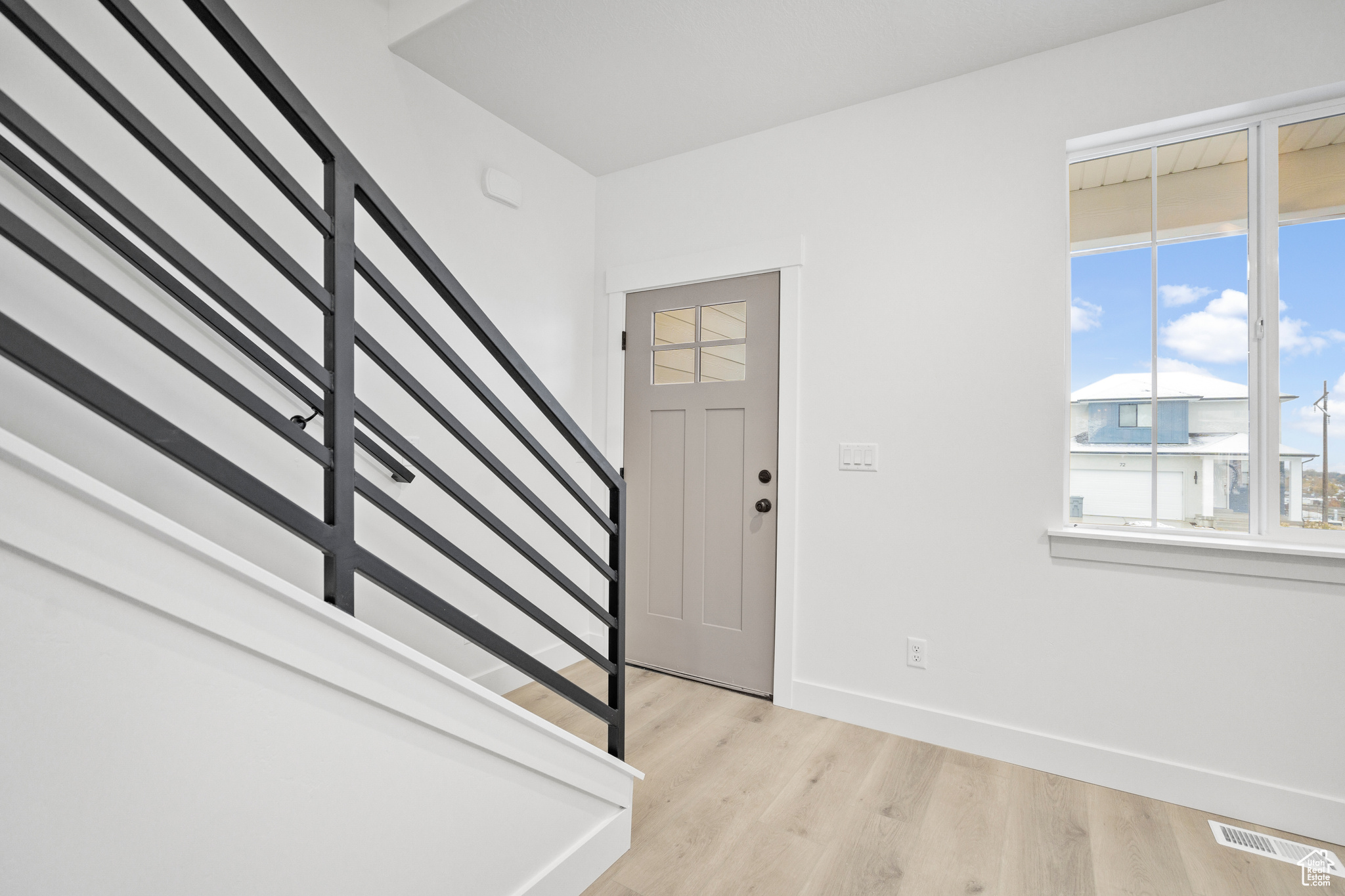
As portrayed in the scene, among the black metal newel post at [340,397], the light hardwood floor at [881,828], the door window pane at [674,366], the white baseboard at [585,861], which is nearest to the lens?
the black metal newel post at [340,397]

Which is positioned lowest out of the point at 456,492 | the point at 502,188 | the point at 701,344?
the point at 456,492

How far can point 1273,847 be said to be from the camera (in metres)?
1.75

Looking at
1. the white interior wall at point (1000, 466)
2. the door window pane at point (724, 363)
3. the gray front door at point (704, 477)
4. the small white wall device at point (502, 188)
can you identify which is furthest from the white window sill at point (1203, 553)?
the small white wall device at point (502, 188)

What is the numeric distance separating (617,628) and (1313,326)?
232cm

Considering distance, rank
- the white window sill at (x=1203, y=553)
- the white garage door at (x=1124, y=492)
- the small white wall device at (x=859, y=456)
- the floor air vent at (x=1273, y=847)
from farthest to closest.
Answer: the small white wall device at (x=859, y=456), the white garage door at (x=1124, y=492), the white window sill at (x=1203, y=553), the floor air vent at (x=1273, y=847)

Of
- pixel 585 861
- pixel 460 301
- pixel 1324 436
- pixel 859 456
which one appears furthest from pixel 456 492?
pixel 1324 436

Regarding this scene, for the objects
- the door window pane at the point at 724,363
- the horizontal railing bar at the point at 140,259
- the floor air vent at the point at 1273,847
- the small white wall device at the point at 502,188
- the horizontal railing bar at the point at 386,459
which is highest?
the small white wall device at the point at 502,188

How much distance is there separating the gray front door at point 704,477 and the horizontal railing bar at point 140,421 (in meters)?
2.06

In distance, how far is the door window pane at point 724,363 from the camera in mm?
2854

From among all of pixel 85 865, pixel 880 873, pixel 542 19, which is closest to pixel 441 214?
pixel 542 19

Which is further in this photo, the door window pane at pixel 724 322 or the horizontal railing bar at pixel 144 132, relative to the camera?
the door window pane at pixel 724 322

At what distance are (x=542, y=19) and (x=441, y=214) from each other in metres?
0.81

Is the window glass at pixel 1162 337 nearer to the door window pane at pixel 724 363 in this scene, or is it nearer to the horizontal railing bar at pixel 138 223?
the door window pane at pixel 724 363

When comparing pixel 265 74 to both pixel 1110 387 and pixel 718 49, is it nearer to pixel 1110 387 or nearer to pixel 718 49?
pixel 718 49
